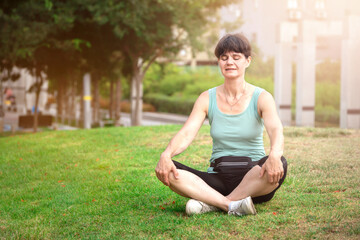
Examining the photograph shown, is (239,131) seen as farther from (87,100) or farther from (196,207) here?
(87,100)

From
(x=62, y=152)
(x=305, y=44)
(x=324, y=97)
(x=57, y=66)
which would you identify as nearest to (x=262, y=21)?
(x=324, y=97)

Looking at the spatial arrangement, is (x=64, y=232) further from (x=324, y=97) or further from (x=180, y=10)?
(x=324, y=97)

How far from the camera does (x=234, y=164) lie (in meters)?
4.80

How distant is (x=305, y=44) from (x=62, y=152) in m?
16.9

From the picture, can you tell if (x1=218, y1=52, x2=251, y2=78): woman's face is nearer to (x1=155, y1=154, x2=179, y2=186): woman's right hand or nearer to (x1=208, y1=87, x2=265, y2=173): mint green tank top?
(x1=208, y1=87, x2=265, y2=173): mint green tank top

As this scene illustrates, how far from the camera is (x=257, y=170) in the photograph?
14.5ft

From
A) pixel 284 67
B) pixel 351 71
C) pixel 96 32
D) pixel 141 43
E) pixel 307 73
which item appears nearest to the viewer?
pixel 351 71

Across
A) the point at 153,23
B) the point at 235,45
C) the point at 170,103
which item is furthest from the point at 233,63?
the point at 170,103

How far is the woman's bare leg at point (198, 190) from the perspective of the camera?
4.66 metres

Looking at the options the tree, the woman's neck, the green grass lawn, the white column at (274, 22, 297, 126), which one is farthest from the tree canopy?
the woman's neck

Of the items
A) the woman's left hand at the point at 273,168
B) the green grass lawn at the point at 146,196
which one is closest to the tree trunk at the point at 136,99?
the green grass lawn at the point at 146,196

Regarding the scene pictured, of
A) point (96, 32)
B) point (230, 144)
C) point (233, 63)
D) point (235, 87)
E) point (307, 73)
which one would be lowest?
point (230, 144)

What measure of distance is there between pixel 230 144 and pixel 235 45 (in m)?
0.91

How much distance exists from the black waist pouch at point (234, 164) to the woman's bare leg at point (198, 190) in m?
0.25
